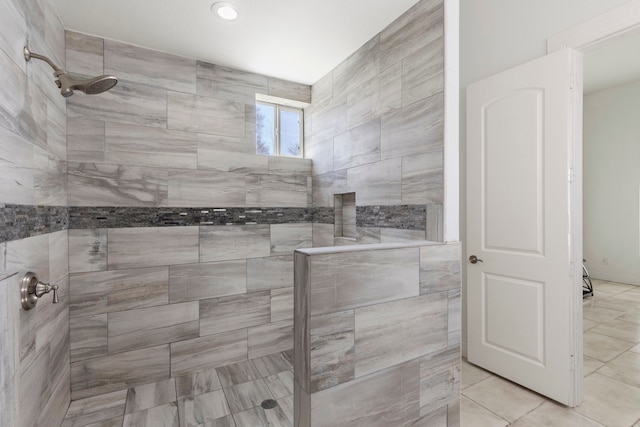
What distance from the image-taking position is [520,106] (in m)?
2.19

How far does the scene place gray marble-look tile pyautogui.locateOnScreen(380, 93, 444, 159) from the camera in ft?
5.96

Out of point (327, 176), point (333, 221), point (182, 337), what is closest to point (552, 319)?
point (333, 221)

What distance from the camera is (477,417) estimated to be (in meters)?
1.92

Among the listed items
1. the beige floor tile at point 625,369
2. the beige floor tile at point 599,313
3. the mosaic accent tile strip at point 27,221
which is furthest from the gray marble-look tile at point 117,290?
the beige floor tile at point 599,313

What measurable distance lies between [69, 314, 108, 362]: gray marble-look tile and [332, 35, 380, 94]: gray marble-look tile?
2524 millimetres

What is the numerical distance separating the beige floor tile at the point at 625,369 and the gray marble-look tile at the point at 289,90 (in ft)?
11.0

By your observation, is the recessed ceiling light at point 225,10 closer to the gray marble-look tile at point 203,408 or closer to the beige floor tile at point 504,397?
the gray marble-look tile at point 203,408

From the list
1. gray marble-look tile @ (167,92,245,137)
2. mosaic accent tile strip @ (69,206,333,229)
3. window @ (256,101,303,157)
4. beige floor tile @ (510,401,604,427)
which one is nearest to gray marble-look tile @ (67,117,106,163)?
mosaic accent tile strip @ (69,206,333,229)

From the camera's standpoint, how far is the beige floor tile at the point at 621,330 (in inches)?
117

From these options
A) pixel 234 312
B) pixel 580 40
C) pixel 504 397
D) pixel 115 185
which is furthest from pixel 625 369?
pixel 115 185

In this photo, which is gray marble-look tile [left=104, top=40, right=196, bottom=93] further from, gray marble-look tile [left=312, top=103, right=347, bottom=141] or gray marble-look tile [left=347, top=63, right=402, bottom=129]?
gray marble-look tile [left=347, top=63, right=402, bottom=129]

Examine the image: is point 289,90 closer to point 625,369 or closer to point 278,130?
point 278,130

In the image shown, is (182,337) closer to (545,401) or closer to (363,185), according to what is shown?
(363,185)

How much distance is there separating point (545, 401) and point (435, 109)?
6.65ft
